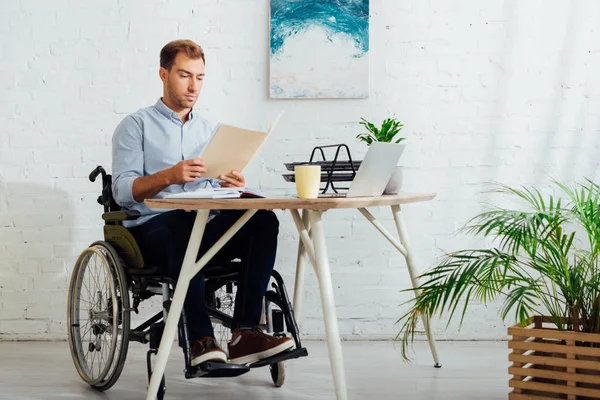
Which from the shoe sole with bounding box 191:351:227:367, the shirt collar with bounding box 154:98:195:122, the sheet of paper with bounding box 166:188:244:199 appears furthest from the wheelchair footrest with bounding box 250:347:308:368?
the shirt collar with bounding box 154:98:195:122

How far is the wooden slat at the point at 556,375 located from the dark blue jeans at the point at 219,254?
780 millimetres

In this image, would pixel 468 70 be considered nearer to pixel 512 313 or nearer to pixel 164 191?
pixel 512 313

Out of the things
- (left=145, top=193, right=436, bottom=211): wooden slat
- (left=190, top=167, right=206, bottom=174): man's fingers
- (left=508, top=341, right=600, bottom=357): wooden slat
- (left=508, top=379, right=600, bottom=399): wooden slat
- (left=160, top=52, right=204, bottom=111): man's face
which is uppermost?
(left=160, top=52, right=204, bottom=111): man's face

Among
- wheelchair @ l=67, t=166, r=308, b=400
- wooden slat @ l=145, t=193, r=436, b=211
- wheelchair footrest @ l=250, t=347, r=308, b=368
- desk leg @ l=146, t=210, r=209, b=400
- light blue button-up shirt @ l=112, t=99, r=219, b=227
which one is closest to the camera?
wooden slat @ l=145, t=193, r=436, b=211

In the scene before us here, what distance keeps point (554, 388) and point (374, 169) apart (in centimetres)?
79

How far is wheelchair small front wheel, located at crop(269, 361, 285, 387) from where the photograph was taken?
8.88 ft

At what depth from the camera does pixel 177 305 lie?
213cm

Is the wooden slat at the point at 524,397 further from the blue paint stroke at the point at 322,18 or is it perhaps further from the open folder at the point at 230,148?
the blue paint stroke at the point at 322,18

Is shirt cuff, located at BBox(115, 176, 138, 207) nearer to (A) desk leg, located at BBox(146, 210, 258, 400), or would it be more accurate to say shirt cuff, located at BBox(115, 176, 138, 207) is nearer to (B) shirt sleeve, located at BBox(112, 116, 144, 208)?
(B) shirt sleeve, located at BBox(112, 116, 144, 208)

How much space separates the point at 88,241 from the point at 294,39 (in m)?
1.29

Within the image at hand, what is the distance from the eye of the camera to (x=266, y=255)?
8.10ft

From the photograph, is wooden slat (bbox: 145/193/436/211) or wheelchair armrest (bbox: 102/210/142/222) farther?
wheelchair armrest (bbox: 102/210/142/222)

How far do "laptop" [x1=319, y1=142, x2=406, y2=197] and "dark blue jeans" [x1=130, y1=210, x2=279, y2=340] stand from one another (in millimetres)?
339

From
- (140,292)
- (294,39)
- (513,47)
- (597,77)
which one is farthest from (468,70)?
(140,292)
